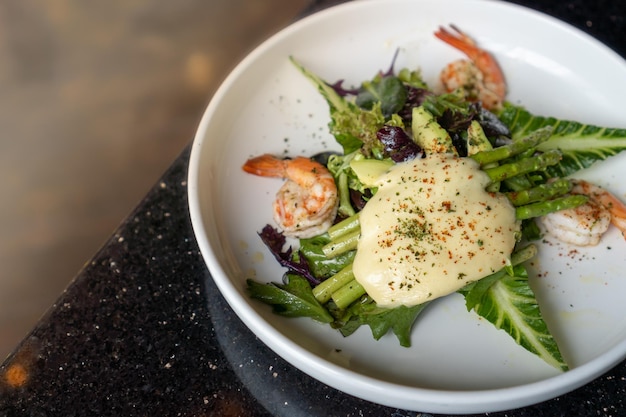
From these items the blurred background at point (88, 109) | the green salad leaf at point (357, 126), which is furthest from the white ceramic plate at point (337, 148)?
the blurred background at point (88, 109)

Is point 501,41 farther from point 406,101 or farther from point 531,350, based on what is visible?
point 531,350

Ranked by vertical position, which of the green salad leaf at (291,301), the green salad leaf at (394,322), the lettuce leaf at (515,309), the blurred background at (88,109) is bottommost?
the blurred background at (88,109)

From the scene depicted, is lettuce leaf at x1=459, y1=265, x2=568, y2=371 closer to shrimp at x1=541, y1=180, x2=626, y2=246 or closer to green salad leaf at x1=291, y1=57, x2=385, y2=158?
shrimp at x1=541, y1=180, x2=626, y2=246

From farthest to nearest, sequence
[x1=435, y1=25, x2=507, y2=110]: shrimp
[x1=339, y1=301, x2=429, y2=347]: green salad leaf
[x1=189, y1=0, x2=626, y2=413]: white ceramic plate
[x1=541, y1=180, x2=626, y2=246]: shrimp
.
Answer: [x1=435, y1=25, x2=507, y2=110]: shrimp < [x1=541, y1=180, x2=626, y2=246]: shrimp < [x1=339, y1=301, x2=429, y2=347]: green salad leaf < [x1=189, y1=0, x2=626, y2=413]: white ceramic plate

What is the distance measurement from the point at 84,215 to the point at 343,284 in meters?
2.08

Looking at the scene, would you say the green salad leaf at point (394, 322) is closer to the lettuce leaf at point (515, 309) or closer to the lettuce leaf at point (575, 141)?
the lettuce leaf at point (515, 309)

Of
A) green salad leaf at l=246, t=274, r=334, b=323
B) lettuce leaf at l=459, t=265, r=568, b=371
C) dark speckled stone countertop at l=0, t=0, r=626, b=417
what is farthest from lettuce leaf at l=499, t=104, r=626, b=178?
green salad leaf at l=246, t=274, r=334, b=323

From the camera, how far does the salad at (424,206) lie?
2.06 meters

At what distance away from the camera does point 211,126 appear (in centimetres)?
252

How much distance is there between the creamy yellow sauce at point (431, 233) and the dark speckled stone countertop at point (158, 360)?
39cm

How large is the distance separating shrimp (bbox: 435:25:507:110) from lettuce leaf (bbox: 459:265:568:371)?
0.80 m

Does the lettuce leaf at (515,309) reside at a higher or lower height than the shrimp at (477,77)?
lower

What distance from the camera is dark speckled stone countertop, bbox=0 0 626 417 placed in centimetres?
207

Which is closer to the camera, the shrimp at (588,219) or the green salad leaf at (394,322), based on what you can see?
the green salad leaf at (394,322)
